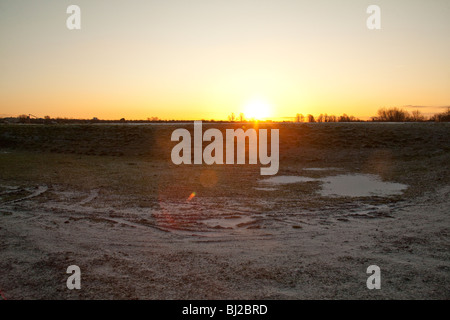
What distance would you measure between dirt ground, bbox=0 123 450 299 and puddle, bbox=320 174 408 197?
52 centimetres

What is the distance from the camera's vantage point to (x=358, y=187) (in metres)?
15.3

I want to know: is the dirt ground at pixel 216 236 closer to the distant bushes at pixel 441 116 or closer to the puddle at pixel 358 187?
the puddle at pixel 358 187

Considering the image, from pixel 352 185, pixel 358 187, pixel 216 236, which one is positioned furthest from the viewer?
pixel 352 185

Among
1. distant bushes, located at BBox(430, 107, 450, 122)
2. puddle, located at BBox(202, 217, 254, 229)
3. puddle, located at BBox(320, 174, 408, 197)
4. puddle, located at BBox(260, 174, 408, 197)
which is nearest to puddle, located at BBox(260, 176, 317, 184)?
puddle, located at BBox(260, 174, 408, 197)

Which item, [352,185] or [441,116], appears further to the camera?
[441,116]

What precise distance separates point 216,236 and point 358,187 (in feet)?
30.9

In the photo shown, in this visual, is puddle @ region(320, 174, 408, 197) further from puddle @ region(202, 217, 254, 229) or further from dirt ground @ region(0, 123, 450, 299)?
puddle @ region(202, 217, 254, 229)

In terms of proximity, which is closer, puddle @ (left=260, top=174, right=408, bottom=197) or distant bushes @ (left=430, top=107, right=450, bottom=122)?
puddle @ (left=260, top=174, right=408, bottom=197)

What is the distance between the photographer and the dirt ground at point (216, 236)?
5.85 metres

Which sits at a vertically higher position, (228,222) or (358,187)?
(358,187)

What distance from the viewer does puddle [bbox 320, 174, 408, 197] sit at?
1376 cm

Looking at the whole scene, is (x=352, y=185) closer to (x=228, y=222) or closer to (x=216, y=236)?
(x=228, y=222)

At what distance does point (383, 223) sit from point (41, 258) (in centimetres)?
895

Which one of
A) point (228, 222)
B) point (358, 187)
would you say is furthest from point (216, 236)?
point (358, 187)
